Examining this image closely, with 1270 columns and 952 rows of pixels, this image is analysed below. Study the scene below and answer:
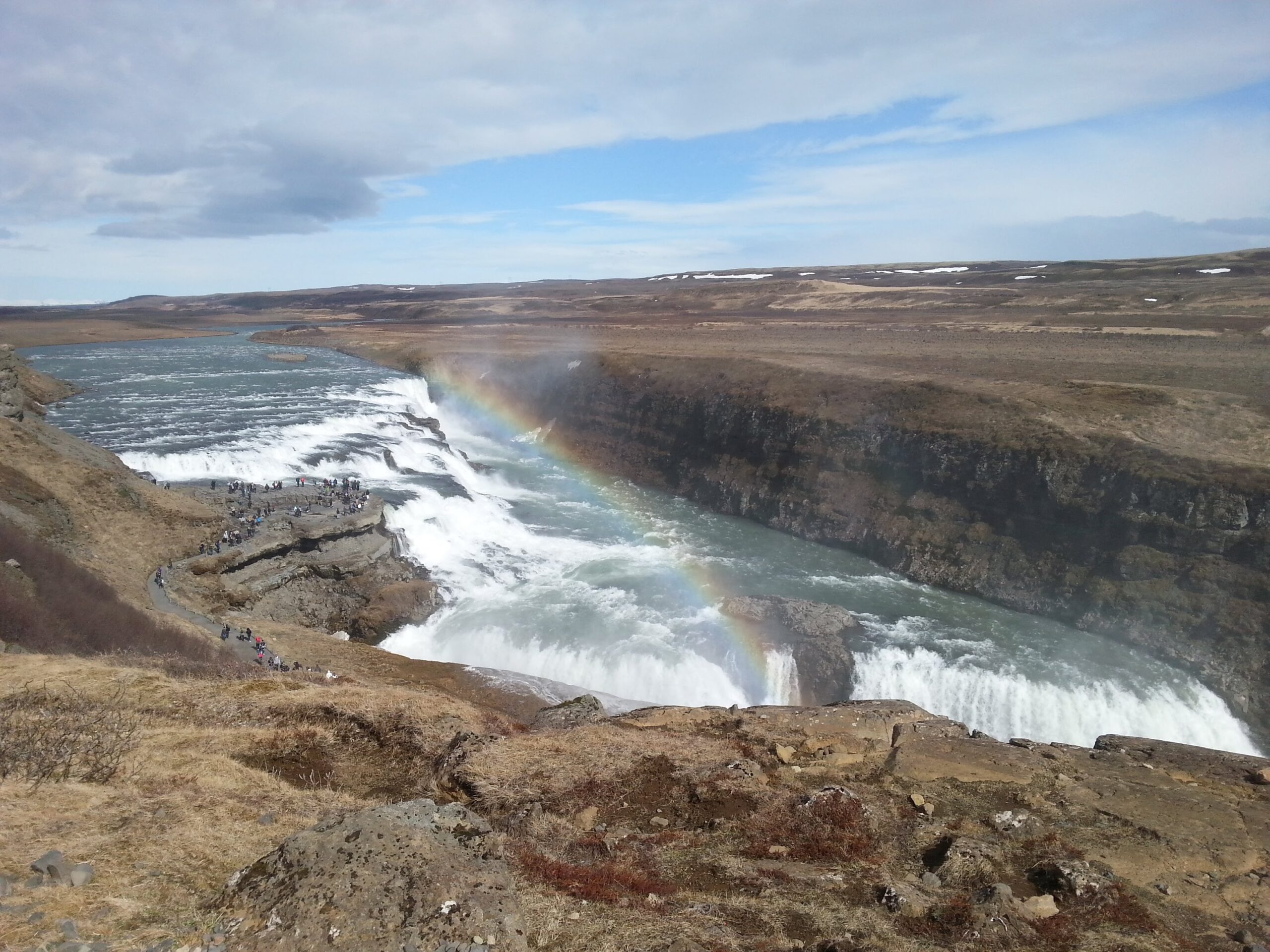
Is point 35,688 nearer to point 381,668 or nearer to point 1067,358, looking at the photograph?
point 381,668

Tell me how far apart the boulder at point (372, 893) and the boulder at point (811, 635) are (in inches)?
797

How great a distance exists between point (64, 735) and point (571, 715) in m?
9.59

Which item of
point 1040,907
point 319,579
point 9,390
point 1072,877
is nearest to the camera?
point 1040,907

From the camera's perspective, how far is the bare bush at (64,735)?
10055 millimetres

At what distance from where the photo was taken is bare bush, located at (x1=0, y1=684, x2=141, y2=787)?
10.1m

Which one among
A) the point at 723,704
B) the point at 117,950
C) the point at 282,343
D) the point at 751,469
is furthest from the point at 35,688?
the point at 282,343

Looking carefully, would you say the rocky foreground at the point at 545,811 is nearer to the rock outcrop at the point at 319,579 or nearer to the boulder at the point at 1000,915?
the boulder at the point at 1000,915

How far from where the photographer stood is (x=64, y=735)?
1102 cm

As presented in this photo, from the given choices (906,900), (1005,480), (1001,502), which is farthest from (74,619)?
(1005,480)

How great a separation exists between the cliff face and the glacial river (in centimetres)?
140

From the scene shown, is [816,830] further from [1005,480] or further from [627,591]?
[1005,480]

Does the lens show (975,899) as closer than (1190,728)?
Yes

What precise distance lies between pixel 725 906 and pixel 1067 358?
57.7 metres

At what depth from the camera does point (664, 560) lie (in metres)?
37.4
